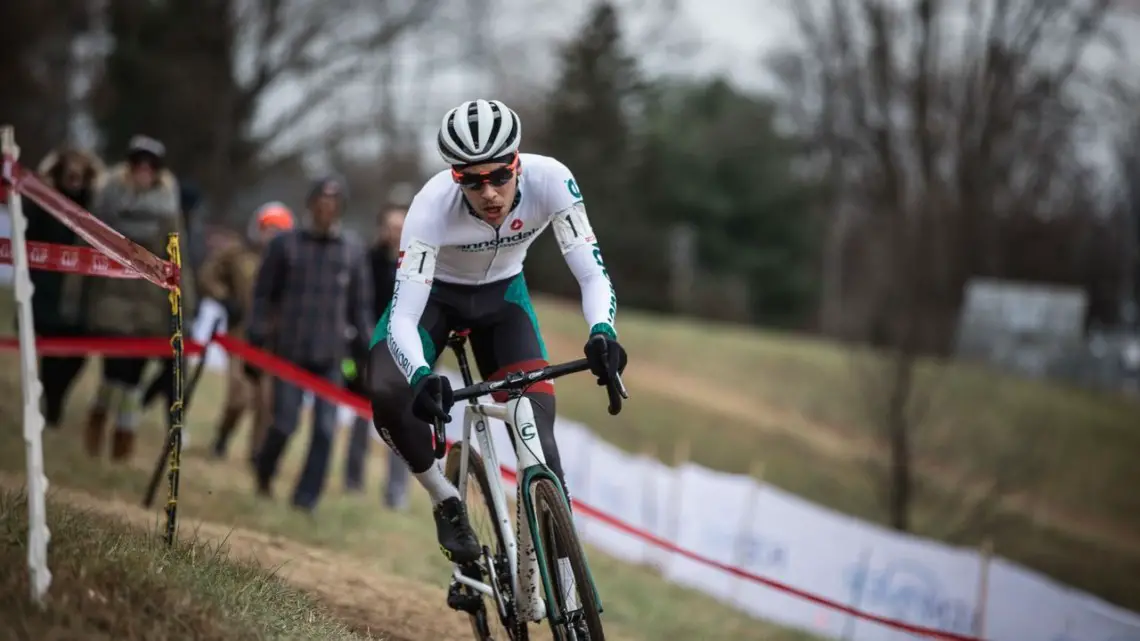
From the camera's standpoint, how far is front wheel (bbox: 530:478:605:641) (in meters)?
4.87

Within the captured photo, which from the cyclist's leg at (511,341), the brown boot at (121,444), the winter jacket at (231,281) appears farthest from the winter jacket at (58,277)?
the cyclist's leg at (511,341)

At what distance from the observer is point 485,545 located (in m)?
5.72

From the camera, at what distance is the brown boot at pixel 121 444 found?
388 inches

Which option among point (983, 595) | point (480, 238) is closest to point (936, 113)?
point (983, 595)

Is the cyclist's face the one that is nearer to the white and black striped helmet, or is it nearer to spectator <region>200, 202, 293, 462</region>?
the white and black striped helmet

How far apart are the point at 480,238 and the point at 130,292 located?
529 cm

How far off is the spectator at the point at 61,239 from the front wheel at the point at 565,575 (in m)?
6.27

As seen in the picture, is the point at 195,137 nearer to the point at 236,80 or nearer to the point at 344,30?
the point at 236,80

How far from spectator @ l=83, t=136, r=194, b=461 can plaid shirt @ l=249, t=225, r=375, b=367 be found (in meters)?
0.87

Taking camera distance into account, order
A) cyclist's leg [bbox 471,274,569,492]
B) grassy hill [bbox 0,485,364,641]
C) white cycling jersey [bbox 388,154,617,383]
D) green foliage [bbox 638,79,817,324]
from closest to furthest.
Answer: grassy hill [bbox 0,485,364,641]
white cycling jersey [bbox 388,154,617,383]
cyclist's leg [bbox 471,274,569,492]
green foliage [bbox 638,79,817,324]

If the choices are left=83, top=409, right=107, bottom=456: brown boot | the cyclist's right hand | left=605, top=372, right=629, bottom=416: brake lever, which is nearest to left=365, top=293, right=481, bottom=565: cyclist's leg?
the cyclist's right hand

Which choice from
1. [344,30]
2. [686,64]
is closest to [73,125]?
[344,30]

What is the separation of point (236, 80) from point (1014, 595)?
99.0 ft

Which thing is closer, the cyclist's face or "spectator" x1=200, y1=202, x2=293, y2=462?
the cyclist's face
